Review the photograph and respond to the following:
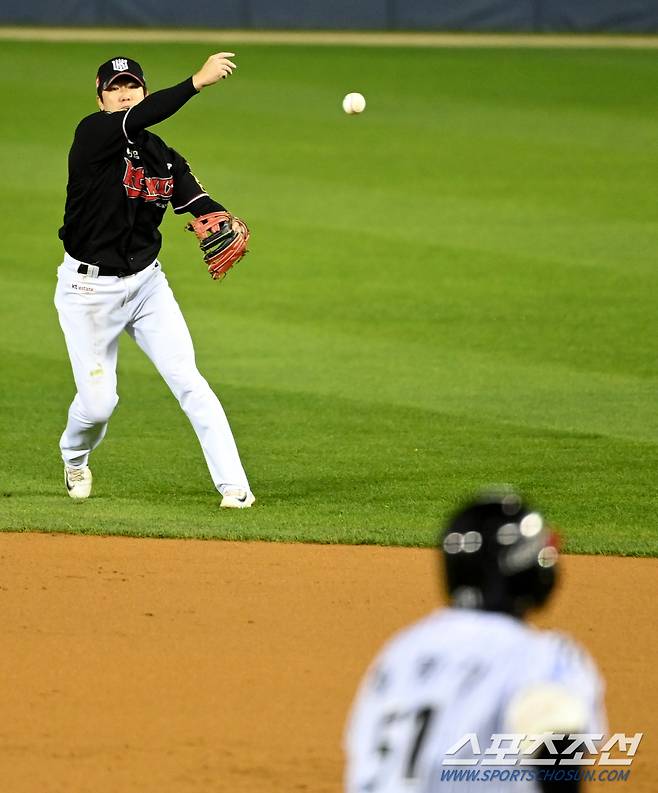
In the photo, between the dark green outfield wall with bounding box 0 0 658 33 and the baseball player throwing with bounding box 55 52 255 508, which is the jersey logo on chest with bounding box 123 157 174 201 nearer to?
the baseball player throwing with bounding box 55 52 255 508

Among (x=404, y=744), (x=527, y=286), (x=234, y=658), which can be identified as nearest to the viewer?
(x=404, y=744)

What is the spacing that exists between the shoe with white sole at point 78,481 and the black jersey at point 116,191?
1.14 m

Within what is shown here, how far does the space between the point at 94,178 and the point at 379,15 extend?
2169cm

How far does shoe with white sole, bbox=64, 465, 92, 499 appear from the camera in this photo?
26.3 ft

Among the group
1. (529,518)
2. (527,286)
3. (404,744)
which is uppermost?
(529,518)

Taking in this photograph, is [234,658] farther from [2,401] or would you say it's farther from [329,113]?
[329,113]

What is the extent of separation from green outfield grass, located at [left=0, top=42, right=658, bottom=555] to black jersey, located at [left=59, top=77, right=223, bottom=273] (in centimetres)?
128

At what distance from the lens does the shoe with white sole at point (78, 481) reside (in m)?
8.02

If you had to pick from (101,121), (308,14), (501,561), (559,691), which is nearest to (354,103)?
(101,121)

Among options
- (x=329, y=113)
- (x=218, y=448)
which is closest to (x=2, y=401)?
(x=218, y=448)

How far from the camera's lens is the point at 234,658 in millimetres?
5758

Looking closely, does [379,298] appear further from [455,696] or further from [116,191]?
[455,696]

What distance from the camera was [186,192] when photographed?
773 centimetres

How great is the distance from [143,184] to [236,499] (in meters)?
1.61
